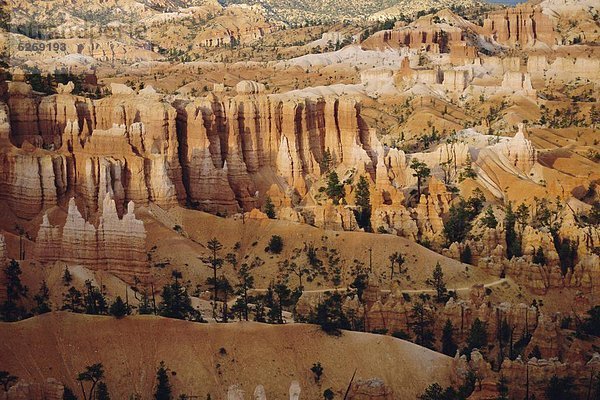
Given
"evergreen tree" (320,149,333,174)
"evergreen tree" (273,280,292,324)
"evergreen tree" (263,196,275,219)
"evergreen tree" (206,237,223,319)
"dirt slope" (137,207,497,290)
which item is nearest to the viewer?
"evergreen tree" (273,280,292,324)

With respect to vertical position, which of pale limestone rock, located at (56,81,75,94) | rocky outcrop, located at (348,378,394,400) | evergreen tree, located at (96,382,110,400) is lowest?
rocky outcrop, located at (348,378,394,400)

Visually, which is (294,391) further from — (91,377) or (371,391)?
(91,377)

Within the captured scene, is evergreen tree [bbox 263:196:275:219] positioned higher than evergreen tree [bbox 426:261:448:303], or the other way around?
evergreen tree [bbox 263:196:275:219]

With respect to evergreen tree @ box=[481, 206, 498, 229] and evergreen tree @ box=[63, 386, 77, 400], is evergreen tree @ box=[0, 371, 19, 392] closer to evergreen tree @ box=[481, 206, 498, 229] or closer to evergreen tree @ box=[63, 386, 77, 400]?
evergreen tree @ box=[63, 386, 77, 400]

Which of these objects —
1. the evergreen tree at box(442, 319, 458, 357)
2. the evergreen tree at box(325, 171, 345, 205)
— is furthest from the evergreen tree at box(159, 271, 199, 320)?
the evergreen tree at box(325, 171, 345, 205)

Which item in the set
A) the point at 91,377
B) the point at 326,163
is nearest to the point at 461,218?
the point at 326,163

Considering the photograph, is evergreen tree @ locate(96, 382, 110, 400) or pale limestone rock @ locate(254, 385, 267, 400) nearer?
pale limestone rock @ locate(254, 385, 267, 400)

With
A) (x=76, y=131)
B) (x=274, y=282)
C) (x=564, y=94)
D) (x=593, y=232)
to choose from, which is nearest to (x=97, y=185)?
(x=76, y=131)

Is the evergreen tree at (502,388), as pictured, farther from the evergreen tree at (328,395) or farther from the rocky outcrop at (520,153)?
the rocky outcrop at (520,153)
